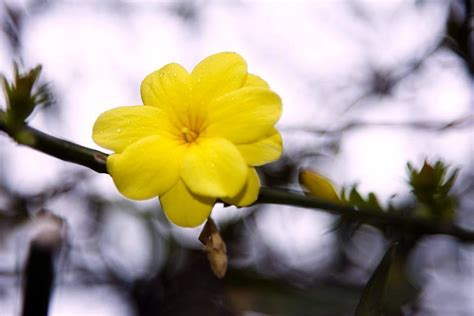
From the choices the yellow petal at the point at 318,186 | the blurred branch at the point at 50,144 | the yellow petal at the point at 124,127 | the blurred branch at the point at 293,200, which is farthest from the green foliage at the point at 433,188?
the blurred branch at the point at 50,144

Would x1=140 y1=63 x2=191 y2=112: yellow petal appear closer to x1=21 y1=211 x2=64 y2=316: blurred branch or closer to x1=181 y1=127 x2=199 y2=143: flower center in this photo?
x1=181 y1=127 x2=199 y2=143: flower center

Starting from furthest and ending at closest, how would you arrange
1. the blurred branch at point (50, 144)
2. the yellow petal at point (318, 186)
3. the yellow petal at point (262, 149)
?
the yellow petal at point (318, 186)
the yellow petal at point (262, 149)
the blurred branch at point (50, 144)

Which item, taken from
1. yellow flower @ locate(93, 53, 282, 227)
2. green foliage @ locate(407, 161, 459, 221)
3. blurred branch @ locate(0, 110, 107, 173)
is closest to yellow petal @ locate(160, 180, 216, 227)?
yellow flower @ locate(93, 53, 282, 227)

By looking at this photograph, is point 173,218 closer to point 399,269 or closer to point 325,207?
point 325,207

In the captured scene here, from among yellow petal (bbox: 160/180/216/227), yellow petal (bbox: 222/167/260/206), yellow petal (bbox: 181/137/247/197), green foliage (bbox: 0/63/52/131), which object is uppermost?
green foliage (bbox: 0/63/52/131)

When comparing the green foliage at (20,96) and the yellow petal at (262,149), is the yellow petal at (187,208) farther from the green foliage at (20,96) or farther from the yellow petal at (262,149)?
the green foliage at (20,96)

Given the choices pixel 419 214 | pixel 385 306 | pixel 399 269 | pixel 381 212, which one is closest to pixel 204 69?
pixel 381 212

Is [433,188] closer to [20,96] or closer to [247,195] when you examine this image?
[247,195]

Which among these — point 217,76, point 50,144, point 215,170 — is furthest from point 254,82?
point 50,144
